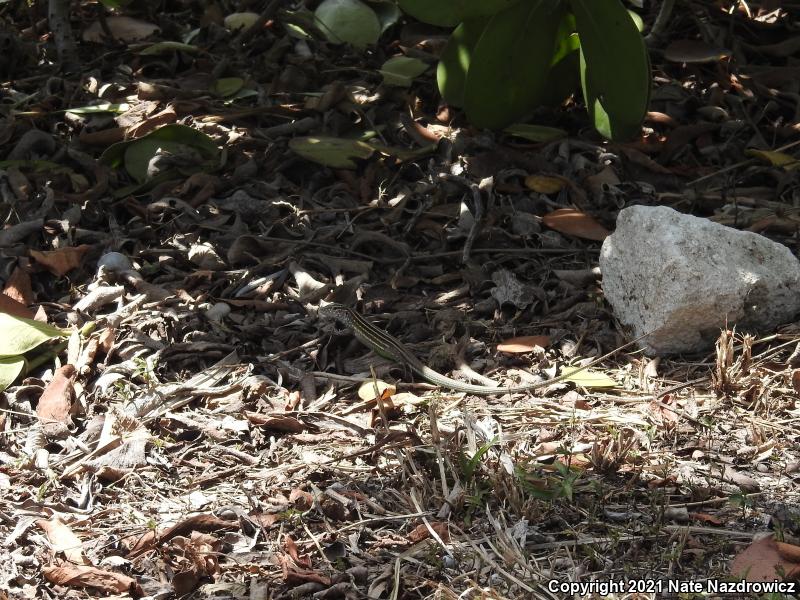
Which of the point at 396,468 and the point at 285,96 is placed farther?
the point at 285,96

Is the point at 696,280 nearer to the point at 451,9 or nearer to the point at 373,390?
the point at 373,390

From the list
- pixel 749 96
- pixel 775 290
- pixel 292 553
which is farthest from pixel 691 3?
pixel 292 553

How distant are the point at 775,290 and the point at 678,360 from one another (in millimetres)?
376

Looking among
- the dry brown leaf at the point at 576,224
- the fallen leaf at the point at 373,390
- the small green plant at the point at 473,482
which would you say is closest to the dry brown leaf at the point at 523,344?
the fallen leaf at the point at 373,390

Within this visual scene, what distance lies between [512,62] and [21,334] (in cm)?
205

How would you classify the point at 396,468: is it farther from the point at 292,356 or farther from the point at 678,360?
the point at 678,360

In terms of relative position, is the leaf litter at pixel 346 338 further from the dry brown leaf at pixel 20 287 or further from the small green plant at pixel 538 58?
the small green plant at pixel 538 58

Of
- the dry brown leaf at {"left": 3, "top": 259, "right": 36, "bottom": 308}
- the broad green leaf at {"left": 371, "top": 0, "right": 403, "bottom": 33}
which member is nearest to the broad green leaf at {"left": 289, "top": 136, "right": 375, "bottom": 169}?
the broad green leaf at {"left": 371, "top": 0, "right": 403, "bottom": 33}

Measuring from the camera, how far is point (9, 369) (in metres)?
3.06

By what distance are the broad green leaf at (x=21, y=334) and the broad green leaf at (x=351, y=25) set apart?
2.27 metres

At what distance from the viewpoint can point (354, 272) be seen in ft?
11.9

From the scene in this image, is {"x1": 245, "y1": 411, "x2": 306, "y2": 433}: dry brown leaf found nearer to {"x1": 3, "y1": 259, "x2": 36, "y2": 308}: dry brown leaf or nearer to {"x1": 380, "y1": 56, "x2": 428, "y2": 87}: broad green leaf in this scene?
{"x1": 3, "y1": 259, "x2": 36, "y2": 308}: dry brown leaf

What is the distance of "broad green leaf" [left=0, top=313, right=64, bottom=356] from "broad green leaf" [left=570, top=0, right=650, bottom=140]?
2141mm

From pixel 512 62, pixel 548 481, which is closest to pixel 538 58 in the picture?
pixel 512 62
